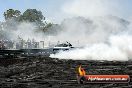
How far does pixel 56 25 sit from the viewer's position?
16900 cm

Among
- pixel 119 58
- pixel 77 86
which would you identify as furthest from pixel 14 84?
pixel 119 58

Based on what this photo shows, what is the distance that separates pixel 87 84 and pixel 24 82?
4.32 meters

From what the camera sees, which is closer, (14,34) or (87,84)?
(87,84)

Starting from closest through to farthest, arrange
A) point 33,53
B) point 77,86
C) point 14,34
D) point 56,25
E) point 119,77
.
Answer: point 119,77, point 77,86, point 33,53, point 14,34, point 56,25

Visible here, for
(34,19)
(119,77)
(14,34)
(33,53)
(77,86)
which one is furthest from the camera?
(34,19)

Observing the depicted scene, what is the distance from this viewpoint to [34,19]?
507ft

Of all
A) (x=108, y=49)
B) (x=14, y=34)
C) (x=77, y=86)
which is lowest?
(x=77, y=86)

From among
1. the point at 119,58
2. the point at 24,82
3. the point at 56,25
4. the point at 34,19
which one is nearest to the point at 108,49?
the point at 119,58

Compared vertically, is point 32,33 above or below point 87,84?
above

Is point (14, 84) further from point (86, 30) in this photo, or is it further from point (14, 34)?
point (86, 30)

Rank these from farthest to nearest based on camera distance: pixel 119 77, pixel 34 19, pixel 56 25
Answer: pixel 56 25 < pixel 34 19 < pixel 119 77

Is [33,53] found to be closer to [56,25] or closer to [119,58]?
[119,58]

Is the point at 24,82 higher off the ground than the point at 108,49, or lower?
lower

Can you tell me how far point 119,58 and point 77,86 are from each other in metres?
30.0
